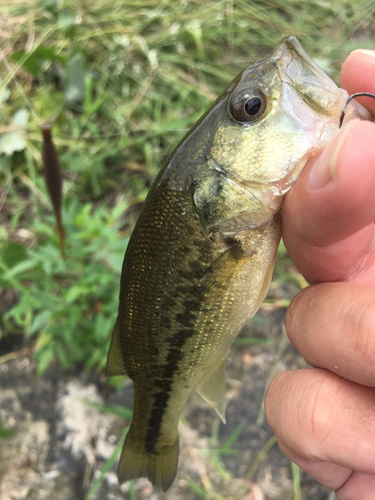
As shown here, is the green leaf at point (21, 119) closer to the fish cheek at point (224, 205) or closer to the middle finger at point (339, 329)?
the fish cheek at point (224, 205)

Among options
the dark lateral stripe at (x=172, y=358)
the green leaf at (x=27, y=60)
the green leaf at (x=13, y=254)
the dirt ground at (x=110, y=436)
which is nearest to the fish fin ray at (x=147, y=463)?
the dark lateral stripe at (x=172, y=358)

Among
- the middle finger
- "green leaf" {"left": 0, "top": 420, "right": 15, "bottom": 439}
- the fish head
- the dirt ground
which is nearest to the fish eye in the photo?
the fish head

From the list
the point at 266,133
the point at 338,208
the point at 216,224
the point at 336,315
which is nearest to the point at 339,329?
the point at 336,315

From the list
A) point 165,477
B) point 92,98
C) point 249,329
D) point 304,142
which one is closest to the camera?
point 304,142

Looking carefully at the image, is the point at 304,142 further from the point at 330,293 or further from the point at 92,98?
the point at 92,98

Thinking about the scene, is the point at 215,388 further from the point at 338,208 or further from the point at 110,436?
the point at 110,436

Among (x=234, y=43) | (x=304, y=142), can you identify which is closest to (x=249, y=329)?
(x=304, y=142)
